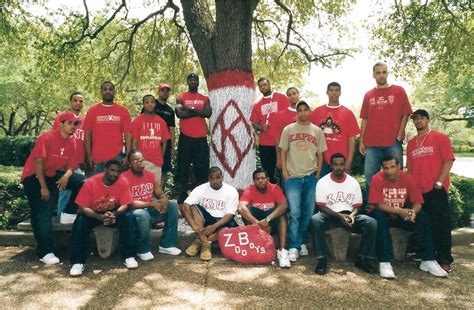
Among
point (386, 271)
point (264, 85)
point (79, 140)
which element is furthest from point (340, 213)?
point (79, 140)

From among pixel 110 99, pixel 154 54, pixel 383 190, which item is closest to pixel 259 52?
pixel 154 54

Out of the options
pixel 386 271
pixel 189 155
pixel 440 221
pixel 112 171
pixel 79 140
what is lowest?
pixel 386 271

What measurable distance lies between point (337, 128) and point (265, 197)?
1.47 meters

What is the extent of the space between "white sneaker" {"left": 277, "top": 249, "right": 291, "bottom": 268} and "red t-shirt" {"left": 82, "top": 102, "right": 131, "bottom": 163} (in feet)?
9.17

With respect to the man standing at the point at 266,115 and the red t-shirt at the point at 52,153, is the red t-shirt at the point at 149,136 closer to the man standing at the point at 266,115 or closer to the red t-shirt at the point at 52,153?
the red t-shirt at the point at 52,153

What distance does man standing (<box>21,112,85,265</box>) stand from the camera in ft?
16.7

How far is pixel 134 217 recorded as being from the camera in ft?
16.9

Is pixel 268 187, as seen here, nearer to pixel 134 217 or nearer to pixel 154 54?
pixel 134 217

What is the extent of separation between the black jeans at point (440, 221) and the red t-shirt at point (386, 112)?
38.2 inches

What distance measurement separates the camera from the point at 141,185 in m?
5.48

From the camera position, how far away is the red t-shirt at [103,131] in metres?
5.86

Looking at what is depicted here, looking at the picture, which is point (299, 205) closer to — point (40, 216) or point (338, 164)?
point (338, 164)

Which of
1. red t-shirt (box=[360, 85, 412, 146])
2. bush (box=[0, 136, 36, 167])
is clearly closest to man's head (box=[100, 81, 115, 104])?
red t-shirt (box=[360, 85, 412, 146])

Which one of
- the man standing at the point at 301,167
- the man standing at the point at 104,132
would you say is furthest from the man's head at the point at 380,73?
the man standing at the point at 104,132
